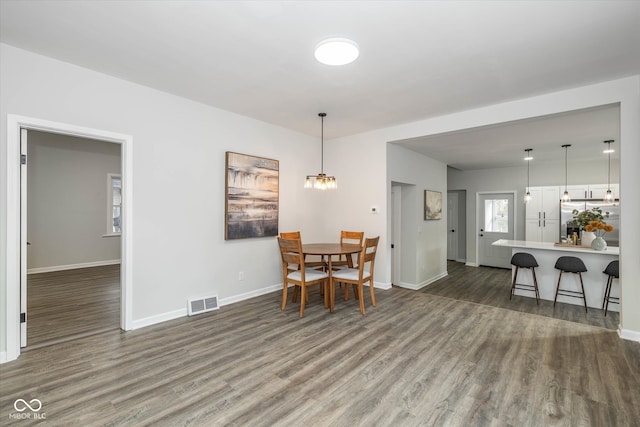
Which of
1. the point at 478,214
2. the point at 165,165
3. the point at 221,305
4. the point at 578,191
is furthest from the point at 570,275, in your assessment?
the point at 165,165

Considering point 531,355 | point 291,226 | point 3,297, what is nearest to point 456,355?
point 531,355

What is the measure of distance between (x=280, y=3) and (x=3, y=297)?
10.9ft

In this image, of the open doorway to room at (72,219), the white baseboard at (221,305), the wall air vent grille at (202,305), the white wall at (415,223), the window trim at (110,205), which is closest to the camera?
the white baseboard at (221,305)

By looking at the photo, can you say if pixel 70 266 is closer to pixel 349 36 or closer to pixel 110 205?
pixel 110 205

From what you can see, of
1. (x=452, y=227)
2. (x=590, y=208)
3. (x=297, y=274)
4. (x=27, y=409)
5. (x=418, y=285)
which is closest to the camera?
(x=27, y=409)

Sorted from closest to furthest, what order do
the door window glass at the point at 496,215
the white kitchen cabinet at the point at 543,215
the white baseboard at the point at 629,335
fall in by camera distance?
the white baseboard at the point at 629,335, the white kitchen cabinet at the point at 543,215, the door window glass at the point at 496,215

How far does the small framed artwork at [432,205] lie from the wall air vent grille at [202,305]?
163 inches

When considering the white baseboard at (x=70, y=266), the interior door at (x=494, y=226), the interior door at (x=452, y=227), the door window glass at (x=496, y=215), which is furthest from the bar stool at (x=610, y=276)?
the white baseboard at (x=70, y=266)

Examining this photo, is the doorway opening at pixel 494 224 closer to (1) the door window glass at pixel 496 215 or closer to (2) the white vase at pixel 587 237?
(1) the door window glass at pixel 496 215

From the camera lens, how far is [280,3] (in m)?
2.01

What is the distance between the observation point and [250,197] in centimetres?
439

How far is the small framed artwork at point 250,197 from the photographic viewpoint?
4152mm

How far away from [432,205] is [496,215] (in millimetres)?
2923

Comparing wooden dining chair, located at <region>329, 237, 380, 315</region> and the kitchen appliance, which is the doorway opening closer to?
the kitchen appliance
